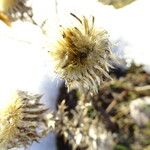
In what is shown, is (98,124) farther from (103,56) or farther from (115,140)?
(103,56)

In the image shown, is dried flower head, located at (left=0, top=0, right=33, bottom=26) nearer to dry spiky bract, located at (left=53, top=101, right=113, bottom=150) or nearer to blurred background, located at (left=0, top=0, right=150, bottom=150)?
blurred background, located at (left=0, top=0, right=150, bottom=150)

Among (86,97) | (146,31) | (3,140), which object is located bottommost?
(3,140)

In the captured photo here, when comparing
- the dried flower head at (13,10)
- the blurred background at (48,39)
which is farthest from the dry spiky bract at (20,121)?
the dried flower head at (13,10)

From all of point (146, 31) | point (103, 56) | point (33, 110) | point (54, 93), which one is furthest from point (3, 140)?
point (146, 31)

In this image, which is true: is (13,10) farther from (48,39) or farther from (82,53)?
(82,53)

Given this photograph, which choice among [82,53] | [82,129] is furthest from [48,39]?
[82,129]

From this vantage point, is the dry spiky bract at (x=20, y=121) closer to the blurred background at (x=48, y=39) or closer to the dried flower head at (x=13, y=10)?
the blurred background at (x=48, y=39)
